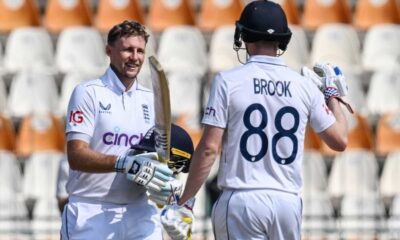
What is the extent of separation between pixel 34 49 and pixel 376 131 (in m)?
4.11

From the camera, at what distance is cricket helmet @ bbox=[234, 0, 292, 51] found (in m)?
6.66

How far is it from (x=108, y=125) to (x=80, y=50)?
26.4 ft

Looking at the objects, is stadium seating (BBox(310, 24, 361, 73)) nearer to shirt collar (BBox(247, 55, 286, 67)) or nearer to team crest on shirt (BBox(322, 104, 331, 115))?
team crest on shirt (BBox(322, 104, 331, 115))

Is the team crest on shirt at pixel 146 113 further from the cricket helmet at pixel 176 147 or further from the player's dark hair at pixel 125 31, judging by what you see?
the player's dark hair at pixel 125 31

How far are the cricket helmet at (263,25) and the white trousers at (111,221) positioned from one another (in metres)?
1.33

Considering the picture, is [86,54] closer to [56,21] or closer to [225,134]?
[56,21]

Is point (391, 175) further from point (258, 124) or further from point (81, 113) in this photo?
point (258, 124)

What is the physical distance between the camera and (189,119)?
13.9 m

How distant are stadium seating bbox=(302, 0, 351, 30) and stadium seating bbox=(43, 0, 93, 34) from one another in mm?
2674

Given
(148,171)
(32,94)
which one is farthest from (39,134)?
(148,171)

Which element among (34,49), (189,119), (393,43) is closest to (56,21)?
(34,49)

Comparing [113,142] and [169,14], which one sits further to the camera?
[169,14]

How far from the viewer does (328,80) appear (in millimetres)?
7148

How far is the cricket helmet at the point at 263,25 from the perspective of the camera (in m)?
6.66
